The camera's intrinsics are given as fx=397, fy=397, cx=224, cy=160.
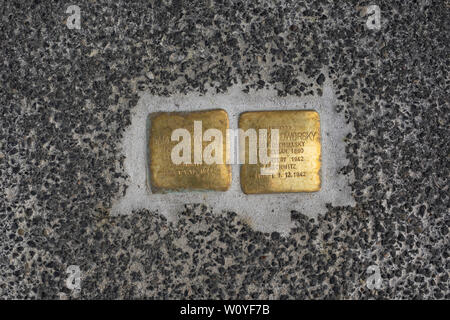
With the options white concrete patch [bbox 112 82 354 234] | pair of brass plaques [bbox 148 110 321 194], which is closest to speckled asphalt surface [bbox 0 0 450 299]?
white concrete patch [bbox 112 82 354 234]

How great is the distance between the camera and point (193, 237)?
204 cm

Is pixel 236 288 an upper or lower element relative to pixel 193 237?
lower

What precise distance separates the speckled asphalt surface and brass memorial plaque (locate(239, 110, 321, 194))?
0.15m

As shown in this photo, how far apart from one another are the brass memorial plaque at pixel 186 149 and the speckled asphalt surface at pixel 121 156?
15cm

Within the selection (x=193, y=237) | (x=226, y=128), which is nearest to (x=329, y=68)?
(x=226, y=128)

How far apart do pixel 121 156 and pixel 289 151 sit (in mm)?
862

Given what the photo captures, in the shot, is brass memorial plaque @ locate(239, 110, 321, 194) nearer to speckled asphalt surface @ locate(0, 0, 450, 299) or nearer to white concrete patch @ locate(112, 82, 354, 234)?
white concrete patch @ locate(112, 82, 354, 234)

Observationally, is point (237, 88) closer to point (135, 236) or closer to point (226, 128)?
point (226, 128)

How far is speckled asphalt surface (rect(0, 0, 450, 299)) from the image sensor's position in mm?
2043

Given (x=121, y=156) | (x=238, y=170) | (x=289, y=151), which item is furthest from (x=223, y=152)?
(x=121, y=156)

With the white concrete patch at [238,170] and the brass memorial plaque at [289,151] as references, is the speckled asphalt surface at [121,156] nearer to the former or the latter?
the white concrete patch at [238,170]

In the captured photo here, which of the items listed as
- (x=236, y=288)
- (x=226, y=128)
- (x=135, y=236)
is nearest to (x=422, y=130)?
(x=226, y=128)
